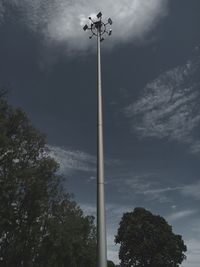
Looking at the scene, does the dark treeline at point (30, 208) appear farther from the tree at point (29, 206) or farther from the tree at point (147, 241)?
the tree at point (147, 241)

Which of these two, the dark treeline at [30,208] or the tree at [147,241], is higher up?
the tree at [147,241]

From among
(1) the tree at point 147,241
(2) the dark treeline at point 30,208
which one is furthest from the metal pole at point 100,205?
(1) the tree at point 147,241

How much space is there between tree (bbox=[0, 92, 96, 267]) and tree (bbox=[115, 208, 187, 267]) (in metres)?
44.5

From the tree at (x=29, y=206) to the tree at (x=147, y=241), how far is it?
146ft

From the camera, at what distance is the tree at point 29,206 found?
31.6 metres

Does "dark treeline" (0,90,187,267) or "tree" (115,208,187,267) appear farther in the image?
"tree" (115,208,187,267)

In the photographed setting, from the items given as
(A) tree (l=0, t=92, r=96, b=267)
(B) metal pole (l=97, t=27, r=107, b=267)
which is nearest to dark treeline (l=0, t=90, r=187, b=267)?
(A) tree (l=0, t=92, r=96, b=267)

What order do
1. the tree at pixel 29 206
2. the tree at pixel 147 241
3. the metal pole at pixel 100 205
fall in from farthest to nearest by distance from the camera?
the tree at pixel 147 241 < the tree at pixel 29 206 < the metal pole at pixel 100 205

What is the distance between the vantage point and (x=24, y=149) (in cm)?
3450

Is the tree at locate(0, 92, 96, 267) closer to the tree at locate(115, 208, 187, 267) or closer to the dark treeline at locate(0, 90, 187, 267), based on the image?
the dark treeline at locate(0, 90, 187, 267)

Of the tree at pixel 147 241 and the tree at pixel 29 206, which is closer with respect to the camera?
the tree at pixel 29 206

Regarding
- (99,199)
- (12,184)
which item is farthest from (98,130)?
(12,184)

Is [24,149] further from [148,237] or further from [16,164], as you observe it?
[148,237]

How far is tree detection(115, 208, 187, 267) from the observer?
79500 millimetres
